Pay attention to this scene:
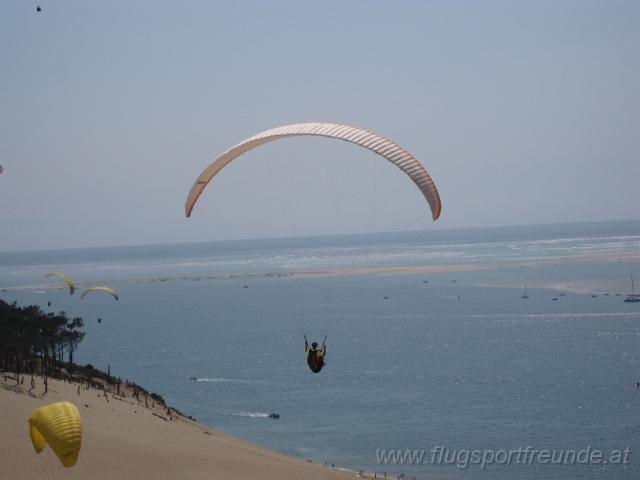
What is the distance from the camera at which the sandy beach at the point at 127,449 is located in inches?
878

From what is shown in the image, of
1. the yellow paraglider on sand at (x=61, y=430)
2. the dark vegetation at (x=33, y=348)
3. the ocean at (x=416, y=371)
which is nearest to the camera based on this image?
the yellow paraglider on sand at (x=61, y=430)

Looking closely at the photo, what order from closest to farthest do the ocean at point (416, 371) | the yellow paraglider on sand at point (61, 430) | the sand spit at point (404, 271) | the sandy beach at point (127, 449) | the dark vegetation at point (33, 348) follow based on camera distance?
the yellow paraglider on sand at point (61, 430) < the sandy beach at point (127, 449) < the ocean at point (416, 371) < the dark vegetation at point (33, 348) < the sand spit at point (404, 271)

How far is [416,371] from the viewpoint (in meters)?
48.3

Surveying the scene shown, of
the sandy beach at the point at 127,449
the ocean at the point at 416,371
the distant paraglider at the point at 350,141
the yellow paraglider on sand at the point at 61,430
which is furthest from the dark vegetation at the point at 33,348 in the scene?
the distant paraglider at the point at 350,141

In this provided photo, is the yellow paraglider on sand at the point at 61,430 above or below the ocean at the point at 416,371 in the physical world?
above

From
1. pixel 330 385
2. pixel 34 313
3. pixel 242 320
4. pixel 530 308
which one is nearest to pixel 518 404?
pixel 330 385

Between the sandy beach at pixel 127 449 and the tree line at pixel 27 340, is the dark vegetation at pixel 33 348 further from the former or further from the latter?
the sandy beach at pixel 127 449

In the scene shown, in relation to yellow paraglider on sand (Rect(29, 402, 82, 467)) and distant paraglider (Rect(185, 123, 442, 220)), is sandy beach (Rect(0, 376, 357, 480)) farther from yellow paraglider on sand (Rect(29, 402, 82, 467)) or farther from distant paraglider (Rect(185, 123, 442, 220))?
distant paraglider (Rect(185, 123, 442, 220))

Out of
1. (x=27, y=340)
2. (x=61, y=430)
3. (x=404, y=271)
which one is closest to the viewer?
(x=61, y=430)

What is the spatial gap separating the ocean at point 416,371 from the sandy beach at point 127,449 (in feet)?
17.1

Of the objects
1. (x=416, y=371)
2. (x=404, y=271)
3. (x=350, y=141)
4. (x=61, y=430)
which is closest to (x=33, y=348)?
(x=416, y=371)

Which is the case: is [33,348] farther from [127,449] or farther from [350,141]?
[350,141]

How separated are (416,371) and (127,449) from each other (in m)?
26.6

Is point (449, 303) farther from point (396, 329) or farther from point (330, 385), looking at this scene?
point (330, 385)
